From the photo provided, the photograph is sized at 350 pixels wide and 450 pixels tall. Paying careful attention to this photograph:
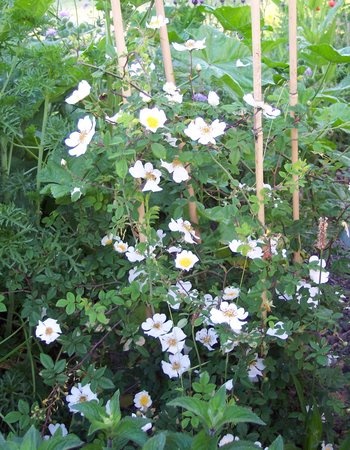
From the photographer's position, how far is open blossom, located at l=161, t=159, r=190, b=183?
4.99ft

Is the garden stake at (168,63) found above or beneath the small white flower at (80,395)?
above

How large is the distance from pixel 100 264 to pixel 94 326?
15 centimetres

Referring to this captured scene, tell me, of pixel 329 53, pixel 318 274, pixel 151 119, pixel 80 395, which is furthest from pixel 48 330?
pixel 329 53

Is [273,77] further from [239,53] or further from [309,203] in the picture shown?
[309,203]

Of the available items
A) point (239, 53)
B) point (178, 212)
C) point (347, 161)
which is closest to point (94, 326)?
point (178, 212)

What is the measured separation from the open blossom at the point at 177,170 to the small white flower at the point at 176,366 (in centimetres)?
36

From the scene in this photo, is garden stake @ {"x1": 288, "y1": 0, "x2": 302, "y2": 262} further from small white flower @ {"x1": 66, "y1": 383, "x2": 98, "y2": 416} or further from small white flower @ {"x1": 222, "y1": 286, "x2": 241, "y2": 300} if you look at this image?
small white flower @ {"x1": 66, "y1": 383, "x2": 98, "y2": 416}

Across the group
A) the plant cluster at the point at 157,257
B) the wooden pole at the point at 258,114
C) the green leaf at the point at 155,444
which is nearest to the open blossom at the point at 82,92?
the plant cluster at the point at 157,257

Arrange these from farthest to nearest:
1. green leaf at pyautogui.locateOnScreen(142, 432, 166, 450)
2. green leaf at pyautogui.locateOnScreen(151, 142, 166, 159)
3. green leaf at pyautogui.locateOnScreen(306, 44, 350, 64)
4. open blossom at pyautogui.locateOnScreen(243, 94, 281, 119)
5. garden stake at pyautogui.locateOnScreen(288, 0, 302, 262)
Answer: green leaf at pyautogui.locateOnScreen(306, 44, 350, 64), garden stake at pyautogui.locateOnScreen(288, 0, 302, 262), open blossom at pyautogui.locateOnScreen(243, 94, 281, 119), green leaf at pyautogui.locateOnScreen(151, 142, 166, 159), green leaf at pyautogui.locateOnScreen(142, 432, 166, 450)

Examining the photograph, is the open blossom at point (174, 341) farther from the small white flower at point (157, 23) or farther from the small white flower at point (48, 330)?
the small white flower at point (157, 23)

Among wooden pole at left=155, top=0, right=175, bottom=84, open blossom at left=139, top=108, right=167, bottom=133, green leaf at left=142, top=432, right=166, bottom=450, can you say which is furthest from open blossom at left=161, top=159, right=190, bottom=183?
green leaf at left=142, top=432, right=166, bottom=450

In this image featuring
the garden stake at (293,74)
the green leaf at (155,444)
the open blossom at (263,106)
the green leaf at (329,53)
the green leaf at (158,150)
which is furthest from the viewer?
the green leaf at (329,53)

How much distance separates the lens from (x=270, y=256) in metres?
1.52

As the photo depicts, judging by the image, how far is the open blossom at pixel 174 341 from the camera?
4.96 feet
